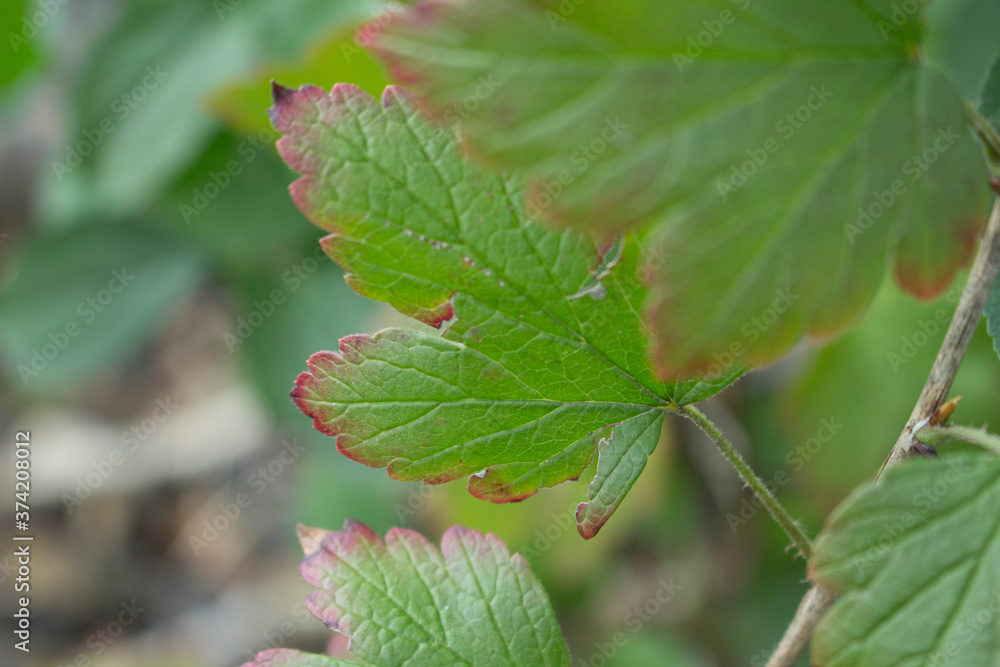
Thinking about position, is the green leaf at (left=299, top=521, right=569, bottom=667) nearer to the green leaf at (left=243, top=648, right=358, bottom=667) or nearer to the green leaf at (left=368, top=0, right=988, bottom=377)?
the green leaf at (left=243, top=648, right=358, bottom=667)

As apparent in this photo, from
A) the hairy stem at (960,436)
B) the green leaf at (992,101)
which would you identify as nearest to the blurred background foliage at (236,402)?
the green leaf at (992,101)

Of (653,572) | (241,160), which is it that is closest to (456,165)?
(241,160)

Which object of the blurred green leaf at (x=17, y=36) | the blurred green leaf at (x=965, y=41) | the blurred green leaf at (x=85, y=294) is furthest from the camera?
the blurred green leaf at (x=85, y=294)

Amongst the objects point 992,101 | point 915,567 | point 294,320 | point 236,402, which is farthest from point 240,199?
point 915,567

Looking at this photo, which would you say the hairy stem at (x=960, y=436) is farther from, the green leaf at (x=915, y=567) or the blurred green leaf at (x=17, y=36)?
the blurred green leaf at (x=17, y=36)

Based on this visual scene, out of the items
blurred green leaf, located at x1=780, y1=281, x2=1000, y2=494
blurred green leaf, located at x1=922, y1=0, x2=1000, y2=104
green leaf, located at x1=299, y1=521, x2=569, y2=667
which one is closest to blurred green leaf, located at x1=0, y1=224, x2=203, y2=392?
blurred green leaf, located at x1=780, y1=281, x2=1000, y2=494
